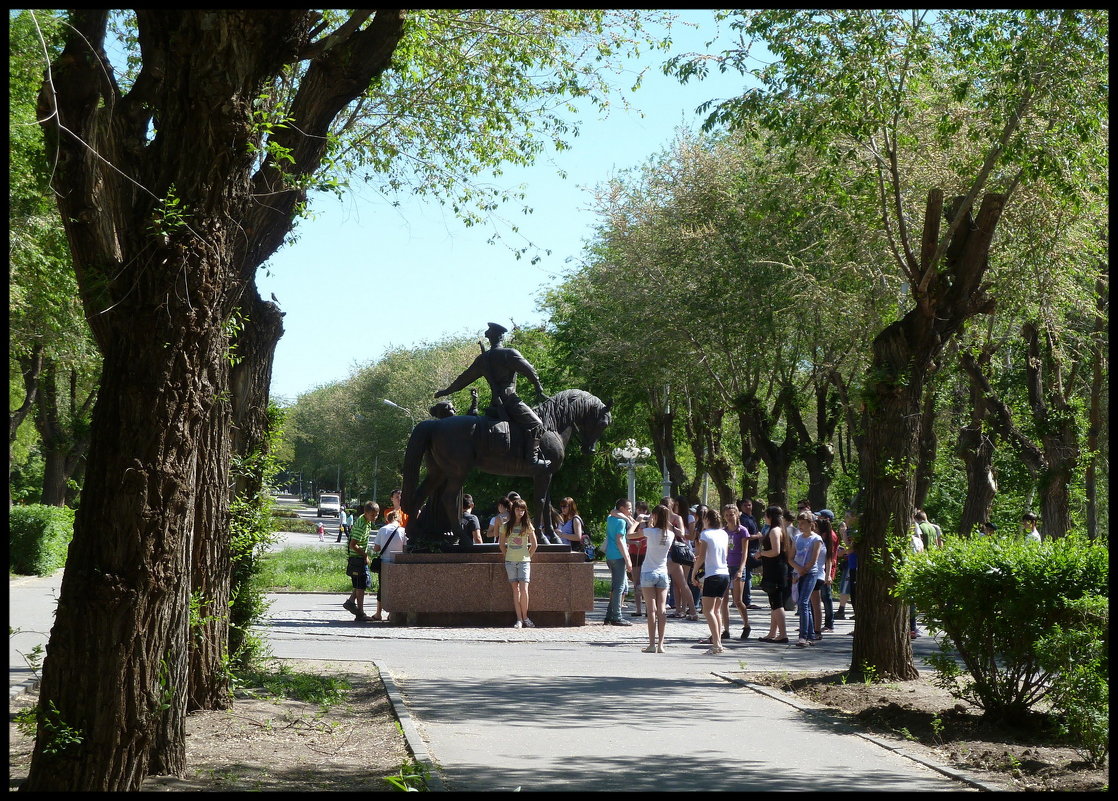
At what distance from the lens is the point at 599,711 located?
10.0m

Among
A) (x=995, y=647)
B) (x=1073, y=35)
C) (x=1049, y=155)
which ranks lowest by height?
(x=995, y=647)

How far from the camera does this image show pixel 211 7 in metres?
6.30

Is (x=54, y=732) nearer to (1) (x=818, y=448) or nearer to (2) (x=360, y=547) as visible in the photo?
(2) (x=360, y=547)

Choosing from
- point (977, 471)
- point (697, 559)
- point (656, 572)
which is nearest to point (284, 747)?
point (656, 572)

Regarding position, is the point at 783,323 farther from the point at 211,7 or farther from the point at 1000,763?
the point at 211,7

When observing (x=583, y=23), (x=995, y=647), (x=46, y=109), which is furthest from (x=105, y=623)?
(x=583, y=23)

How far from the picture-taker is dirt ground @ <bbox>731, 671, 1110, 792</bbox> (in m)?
7.45

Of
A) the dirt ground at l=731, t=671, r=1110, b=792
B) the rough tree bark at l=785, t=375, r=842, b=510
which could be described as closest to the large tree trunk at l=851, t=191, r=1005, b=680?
the dirt ground at l=731, t=671, r=1110, b=792

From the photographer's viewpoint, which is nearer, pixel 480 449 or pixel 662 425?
pixel 480 449

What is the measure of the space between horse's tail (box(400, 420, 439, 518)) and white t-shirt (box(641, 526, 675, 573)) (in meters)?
4.89

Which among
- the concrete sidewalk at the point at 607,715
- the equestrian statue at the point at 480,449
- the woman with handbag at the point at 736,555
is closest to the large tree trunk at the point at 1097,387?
the woman with handbag at the point at 736,555

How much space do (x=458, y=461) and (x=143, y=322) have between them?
39.5 ft

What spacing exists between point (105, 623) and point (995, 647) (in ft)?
20.8

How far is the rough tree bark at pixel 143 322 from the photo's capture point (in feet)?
20.3
